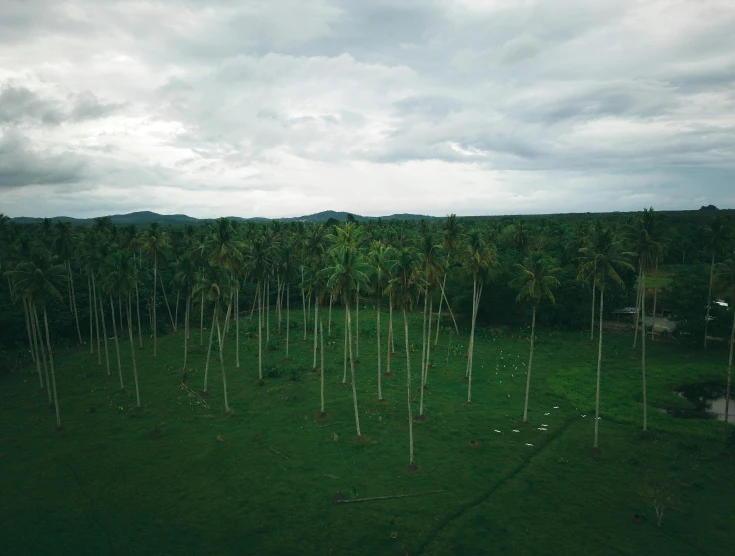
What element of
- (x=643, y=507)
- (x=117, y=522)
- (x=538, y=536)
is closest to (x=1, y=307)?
(x=117, y=522)

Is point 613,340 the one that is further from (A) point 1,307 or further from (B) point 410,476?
(A) point 1,307

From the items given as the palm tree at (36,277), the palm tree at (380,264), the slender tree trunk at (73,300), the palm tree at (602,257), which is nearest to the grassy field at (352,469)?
the palm tree at (602,257)

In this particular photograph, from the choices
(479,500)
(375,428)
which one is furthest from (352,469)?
(479,500)

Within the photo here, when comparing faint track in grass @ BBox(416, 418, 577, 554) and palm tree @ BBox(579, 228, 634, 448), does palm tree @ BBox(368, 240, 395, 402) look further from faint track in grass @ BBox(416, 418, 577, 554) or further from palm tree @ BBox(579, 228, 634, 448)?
faint track in grass @ BBox(416, 418, 577, 554)

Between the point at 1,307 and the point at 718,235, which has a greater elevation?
the point at 718,235

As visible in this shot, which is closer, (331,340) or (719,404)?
(719,404)

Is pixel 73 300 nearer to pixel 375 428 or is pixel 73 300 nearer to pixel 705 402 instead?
pixel 375 428

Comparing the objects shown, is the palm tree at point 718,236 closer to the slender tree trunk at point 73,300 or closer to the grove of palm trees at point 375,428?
the grove of palm trees at point 375,428
